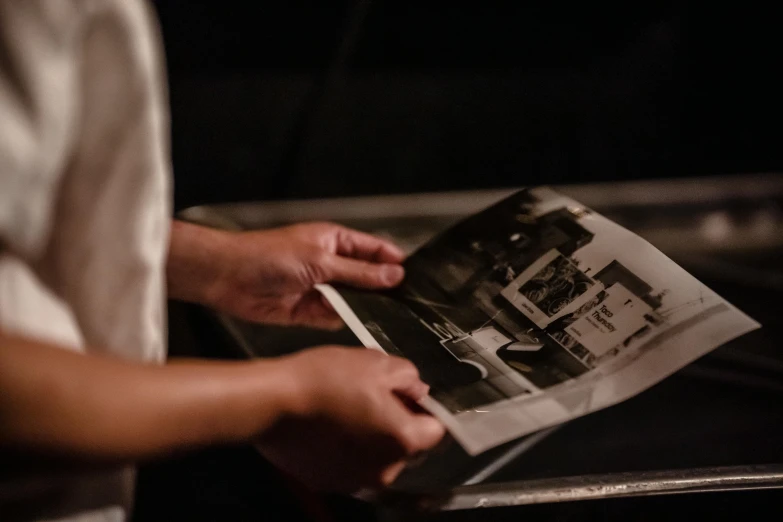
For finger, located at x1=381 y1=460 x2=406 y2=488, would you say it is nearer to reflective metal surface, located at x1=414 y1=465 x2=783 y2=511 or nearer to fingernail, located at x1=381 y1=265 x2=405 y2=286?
reflective metal surface, located at x1=414 y1=465 x2=783 y2=511

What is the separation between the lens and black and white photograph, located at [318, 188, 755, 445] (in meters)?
0.46

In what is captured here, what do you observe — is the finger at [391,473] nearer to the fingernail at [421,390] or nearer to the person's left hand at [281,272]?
the fingernail at [421,390]

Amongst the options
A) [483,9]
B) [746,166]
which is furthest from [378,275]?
[746,166]

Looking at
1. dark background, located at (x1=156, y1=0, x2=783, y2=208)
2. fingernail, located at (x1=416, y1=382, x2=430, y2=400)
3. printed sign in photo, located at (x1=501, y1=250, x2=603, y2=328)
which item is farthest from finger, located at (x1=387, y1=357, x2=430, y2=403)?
dark background, located at (x1=156, y1=0, x2=783, y2=208)

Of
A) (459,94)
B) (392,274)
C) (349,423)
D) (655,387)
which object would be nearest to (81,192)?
(349,423)

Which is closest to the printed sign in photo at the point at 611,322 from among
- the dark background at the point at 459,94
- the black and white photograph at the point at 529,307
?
the black and white photograph at the point at 529,307

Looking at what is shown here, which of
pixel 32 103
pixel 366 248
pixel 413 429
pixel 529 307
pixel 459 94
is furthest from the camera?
pixel 459 94

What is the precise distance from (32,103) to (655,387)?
0.62m

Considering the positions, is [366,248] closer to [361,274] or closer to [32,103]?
[361,274]

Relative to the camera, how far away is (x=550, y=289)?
0.52m

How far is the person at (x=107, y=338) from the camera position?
0.96 feet

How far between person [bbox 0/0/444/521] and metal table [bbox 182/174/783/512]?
0.08m

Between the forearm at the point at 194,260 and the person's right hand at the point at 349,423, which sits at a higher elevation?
the forearm at the point at 194,260

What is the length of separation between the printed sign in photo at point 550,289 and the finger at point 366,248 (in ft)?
0.40
